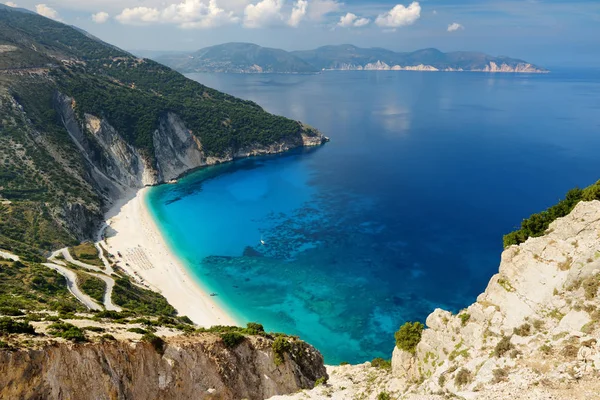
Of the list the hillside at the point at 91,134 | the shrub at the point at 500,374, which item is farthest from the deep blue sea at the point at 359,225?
the shrub at the point at 500,374

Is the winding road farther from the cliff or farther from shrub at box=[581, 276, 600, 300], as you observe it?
shrub at box=[581, 276, 600, 300]

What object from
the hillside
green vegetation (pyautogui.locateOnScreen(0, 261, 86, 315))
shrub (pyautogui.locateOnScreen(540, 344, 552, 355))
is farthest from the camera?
the hillside

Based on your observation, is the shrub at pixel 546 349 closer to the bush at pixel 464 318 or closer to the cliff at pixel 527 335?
the cliff at pixel 527 335

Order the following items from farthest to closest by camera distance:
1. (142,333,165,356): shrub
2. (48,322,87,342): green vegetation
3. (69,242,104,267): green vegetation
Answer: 1. (69,242,104,267): green vegetation
2. (142,333,165,356): shrub
3. (48,322,87,342): green vegetation

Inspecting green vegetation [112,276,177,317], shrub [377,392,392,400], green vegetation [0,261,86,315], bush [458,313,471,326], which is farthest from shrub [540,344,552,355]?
green vegetation [112,276,177,317]

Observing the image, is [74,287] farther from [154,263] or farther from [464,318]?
[464,318]

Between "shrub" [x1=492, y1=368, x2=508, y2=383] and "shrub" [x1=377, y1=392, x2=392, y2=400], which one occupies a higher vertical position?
"shrub" [x1=492, y1=368, x2=508, y2=383]

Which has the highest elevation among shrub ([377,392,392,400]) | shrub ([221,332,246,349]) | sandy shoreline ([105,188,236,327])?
shrub ([377,392,392,400])

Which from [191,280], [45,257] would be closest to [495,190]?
[191,280]
